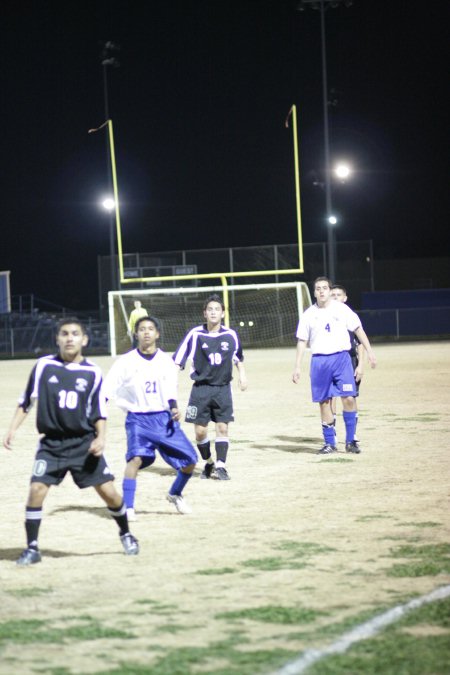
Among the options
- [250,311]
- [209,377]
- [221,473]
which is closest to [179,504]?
[221,473]

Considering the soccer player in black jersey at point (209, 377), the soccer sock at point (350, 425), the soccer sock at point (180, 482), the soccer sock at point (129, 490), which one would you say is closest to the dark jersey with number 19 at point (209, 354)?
the soccer player in black jersey at point (209, 377)

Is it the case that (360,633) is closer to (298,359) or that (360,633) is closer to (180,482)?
(180,482)

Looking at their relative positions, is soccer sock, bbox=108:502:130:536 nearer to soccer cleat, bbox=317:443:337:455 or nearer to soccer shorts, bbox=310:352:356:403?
soccer cleat, bbox=317:443:337:455

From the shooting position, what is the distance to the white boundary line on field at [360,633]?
16.1 ft

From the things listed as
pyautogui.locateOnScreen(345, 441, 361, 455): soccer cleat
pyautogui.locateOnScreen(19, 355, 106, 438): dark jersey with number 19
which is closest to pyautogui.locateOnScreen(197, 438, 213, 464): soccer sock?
pyautogui.locateOnScreen(345, 441, 361, 455): soccer cleat

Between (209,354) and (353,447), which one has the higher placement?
(209,354)

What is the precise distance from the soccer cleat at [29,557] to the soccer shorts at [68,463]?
45cm

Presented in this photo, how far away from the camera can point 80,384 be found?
23.9ft

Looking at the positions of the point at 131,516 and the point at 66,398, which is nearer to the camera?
the point at 66,398

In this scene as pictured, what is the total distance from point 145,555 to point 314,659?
270 cm

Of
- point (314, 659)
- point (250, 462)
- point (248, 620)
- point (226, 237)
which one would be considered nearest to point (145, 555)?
point (248, 620)

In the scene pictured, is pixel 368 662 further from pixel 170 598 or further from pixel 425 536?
pixel 425 536

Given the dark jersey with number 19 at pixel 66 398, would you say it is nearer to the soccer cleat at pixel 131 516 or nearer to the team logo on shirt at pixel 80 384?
the team logo on shirt at pixel 80 384

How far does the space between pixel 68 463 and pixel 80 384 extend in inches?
20.1
